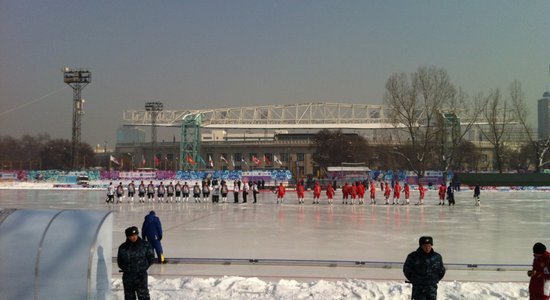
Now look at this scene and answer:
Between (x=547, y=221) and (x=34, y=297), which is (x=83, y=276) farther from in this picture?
(x=547, y=221)

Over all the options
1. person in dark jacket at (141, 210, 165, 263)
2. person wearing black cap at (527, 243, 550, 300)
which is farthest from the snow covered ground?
person wearing black cap at (527, 243, 550, 300)

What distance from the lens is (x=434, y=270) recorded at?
5.75 metres

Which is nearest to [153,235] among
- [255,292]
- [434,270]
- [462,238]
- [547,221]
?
[255,292]

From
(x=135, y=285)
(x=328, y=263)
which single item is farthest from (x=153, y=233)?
(x=135, y=285)

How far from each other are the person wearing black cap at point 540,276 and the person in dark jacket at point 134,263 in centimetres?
453

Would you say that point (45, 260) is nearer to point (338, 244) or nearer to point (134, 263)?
point (134, 263)

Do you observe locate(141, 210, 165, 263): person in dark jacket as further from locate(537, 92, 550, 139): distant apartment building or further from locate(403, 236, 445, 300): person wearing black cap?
locate(537, 92, 550, 139): distant apartment building

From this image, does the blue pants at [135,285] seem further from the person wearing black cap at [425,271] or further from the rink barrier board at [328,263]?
the rink barrier board at [328,263]

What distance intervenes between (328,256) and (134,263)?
5944 millimetres

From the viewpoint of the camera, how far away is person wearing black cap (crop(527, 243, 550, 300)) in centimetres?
613

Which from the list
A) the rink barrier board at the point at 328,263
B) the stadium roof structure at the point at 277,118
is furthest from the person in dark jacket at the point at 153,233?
the stadium roof structure at the point at 277,118

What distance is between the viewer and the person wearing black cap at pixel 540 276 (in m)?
6.13

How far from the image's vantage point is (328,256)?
37.4 feet

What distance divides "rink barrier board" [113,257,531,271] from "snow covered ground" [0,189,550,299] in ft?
0.06
